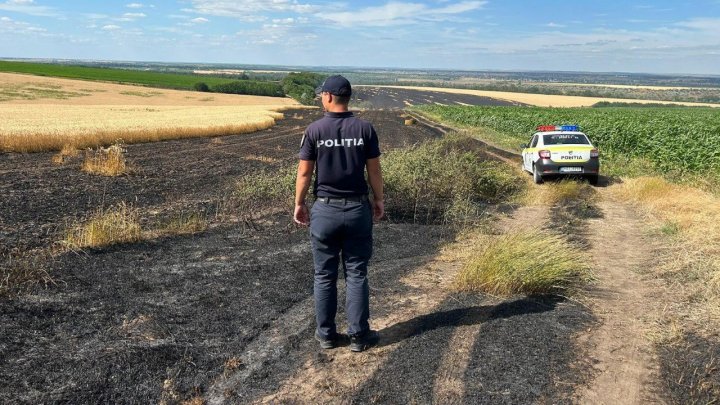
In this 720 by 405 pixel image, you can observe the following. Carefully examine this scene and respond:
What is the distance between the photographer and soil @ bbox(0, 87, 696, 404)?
3.67m

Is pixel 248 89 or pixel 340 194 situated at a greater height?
pixel 248 89

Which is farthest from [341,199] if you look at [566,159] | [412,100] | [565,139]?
[412,100]

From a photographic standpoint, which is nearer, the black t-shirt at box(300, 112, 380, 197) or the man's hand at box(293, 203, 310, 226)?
the black t-shirt at box(300, 112, 380, 197)

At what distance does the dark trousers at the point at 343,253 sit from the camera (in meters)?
4.07

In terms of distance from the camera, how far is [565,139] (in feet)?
48.6

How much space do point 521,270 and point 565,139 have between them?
10498mm

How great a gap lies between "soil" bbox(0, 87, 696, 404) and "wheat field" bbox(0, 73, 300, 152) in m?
14.4

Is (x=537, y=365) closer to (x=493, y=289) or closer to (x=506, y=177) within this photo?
(x=493, y=289)

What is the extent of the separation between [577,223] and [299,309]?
6355 millimetres

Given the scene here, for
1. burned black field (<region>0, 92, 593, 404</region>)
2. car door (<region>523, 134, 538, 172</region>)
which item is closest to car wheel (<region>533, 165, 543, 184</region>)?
car door (<region>523, 134, 538, 172</region>)

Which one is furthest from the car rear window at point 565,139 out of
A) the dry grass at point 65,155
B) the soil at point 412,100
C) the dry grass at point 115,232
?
the soil at point 412,100

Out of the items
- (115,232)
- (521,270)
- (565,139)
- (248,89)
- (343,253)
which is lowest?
(115,232)

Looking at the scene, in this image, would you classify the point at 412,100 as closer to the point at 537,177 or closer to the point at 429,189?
the point at 537,177

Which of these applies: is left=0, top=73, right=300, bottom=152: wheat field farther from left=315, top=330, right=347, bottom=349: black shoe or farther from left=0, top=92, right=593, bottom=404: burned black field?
left=315, top=330, right=347, bottom=349: black shoe
